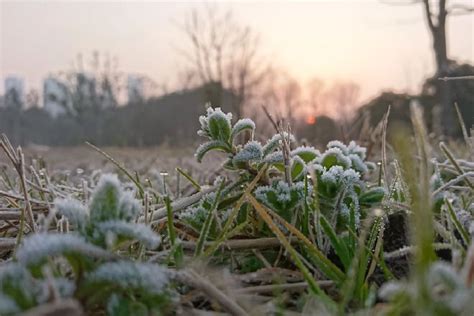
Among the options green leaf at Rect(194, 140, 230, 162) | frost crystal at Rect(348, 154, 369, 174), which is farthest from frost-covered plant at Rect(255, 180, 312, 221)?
frost crystal at Rect(348, 154, 369, 174)

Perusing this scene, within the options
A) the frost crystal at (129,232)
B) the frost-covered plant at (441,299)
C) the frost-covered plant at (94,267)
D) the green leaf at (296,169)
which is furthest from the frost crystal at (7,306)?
the green leaf at (296,169)

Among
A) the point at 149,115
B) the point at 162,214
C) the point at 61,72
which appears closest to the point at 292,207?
the point at 162,214

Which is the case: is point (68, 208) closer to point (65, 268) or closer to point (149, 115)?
point (65, 268)

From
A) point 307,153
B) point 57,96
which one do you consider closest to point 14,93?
point 57,96

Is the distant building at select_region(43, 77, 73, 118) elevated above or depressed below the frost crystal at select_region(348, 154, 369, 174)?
above

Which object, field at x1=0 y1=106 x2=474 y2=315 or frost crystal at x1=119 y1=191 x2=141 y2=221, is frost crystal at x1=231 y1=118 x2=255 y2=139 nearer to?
field at x1=0 y1=106 x2=474 y2=315

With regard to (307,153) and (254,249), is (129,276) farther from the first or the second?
(307,153)
